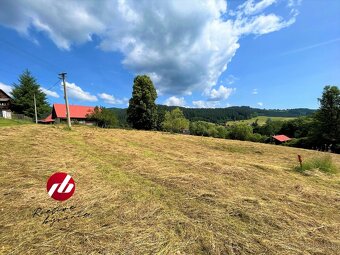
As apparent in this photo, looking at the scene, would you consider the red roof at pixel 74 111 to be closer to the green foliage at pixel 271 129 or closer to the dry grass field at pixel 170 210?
the dry grass field at pixel 170 210

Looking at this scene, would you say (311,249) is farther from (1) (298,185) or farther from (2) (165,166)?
(2) (165,166)

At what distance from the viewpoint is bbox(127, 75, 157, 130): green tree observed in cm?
3731

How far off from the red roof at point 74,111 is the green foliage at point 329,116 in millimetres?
47156

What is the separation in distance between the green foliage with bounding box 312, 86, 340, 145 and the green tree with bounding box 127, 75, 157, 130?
30.4m

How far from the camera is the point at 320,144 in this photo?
1658 inches

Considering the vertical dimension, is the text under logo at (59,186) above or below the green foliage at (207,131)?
above

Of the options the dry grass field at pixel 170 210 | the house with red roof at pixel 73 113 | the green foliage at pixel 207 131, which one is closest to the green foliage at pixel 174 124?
the house with red roof at pixel 73 113

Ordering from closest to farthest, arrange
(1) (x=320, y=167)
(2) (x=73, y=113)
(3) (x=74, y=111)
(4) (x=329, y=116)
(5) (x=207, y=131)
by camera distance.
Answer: (1) (x=320, y=167) → (4) (x=329, y=116) → (2) (x=73, y=113) → (3) (x=74, y=111) → (5) (x=207, y=131)

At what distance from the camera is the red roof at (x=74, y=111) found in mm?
50025

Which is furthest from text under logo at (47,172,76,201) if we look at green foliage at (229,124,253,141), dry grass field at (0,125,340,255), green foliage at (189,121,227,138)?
green foliage at (189,121,227,138)

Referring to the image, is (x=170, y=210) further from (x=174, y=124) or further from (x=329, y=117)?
(x=329, y=117)

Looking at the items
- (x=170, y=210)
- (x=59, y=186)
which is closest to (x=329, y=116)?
(x=170, y=210)

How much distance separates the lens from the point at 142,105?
122 ft

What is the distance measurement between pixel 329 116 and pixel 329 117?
0.63ft
